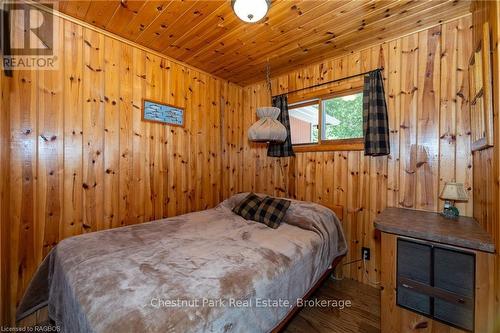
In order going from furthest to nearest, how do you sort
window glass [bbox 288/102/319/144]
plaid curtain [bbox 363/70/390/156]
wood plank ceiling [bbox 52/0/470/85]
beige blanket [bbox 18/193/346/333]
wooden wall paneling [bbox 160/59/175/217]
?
window glass [bbox 288/102/319/144], wooden wall paneling [bbox 160/59/175/217], plaid curtain [bbox 363/70/390/156], wood plank ceiling [bbox 52/0/470/85], beige blanket [bbox 18/193/346/333]

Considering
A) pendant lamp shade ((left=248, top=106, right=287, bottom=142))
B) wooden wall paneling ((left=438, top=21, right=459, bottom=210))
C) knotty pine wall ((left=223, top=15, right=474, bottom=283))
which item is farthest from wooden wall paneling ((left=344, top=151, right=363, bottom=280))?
pendant lamp shade ((left=248, top=106, right=287, bottom=142))

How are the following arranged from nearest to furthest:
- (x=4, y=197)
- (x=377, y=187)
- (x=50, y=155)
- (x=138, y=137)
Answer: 1. (x=4, y=197)
2. (x=50, y=155)
3. (x=377, y=187)
4. (x=138, y=137)

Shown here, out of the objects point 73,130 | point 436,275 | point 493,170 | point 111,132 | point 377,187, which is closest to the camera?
point 493,170

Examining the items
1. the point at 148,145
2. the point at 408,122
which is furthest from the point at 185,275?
the point at 408,122

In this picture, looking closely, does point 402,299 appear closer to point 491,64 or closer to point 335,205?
point 335,205

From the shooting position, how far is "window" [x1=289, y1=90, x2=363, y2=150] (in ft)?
8.28

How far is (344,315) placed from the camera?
6.10ft

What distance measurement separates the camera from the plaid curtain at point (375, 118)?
2.16 m

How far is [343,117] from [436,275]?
1817mm

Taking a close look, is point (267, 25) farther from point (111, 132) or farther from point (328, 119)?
point (111, 132)

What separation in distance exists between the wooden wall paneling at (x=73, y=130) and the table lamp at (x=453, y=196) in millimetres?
3233

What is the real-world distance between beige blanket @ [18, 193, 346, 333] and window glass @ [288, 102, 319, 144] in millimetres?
1145

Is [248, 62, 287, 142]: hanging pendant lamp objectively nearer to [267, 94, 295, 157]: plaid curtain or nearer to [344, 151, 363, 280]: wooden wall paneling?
[267, 94, 295, 157]: plaid curtain

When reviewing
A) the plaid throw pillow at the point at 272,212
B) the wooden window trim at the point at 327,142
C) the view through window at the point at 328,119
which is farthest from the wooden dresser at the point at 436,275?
the view through window at the point at 328,119
